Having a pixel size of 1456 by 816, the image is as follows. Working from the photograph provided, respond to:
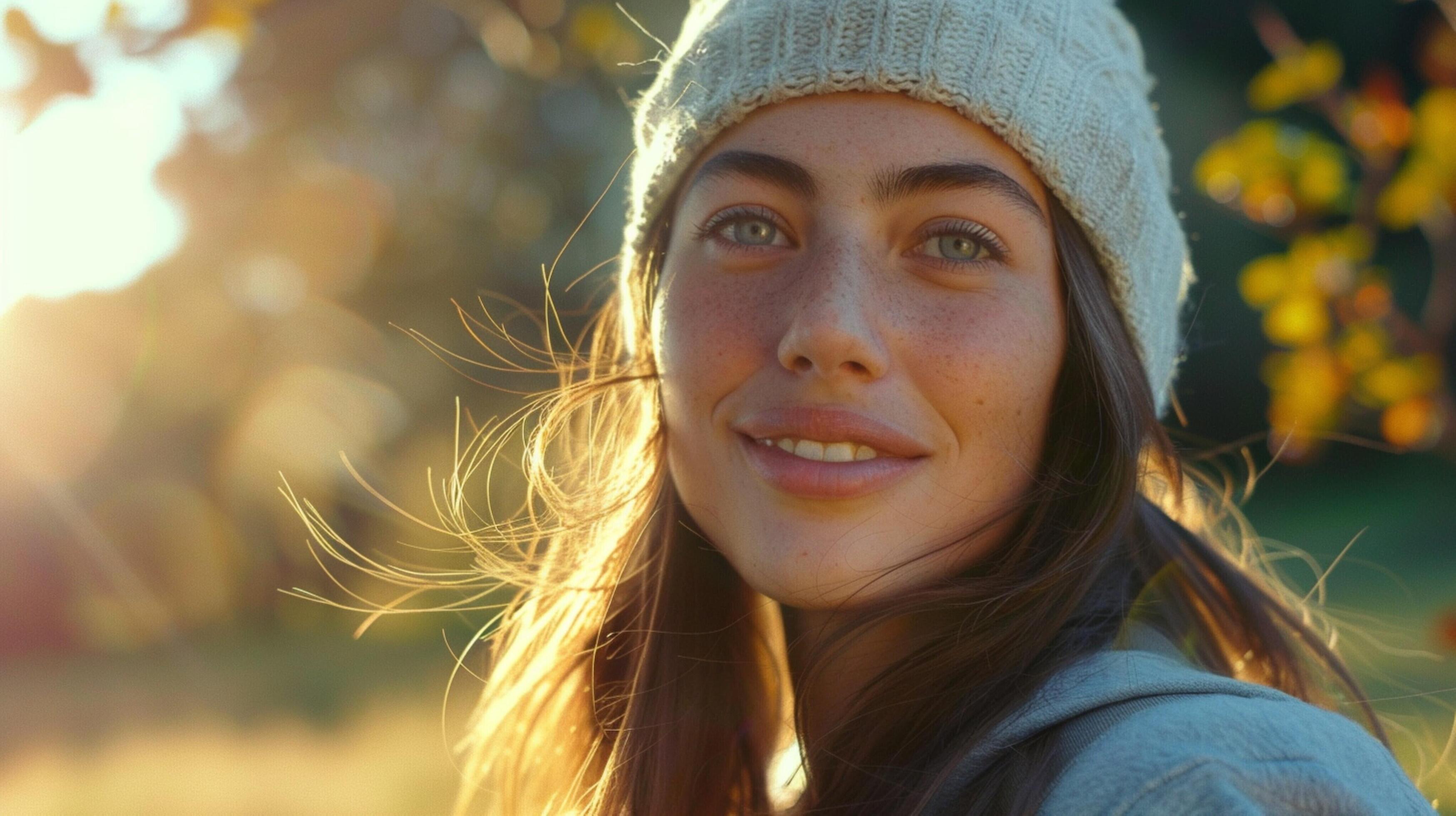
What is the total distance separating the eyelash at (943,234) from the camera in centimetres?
180

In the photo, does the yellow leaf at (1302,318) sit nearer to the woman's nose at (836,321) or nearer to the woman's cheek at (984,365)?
the woman's cheek at (984,365)

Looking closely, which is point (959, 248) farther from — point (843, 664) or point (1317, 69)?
point (1317, 69)

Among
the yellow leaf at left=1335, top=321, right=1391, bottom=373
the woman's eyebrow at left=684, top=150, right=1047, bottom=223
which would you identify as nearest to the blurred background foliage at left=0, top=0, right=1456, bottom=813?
the yellow leaf at left=1335, top=321, right=1391, bottom=373

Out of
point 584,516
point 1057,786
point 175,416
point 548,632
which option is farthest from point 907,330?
point 175,416

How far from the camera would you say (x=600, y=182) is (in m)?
8.15

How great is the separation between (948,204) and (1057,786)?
91 centimetres

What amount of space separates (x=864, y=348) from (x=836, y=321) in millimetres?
58

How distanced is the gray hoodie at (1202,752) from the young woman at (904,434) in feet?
0.04

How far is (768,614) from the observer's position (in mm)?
2299

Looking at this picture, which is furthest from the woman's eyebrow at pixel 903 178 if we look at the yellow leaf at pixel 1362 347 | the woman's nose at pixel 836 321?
the yellow leaf at pixel 1362 347

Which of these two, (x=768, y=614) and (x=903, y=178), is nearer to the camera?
(x=903, y=178)

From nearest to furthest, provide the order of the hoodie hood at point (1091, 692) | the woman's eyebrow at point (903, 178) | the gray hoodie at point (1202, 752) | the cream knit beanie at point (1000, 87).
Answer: the gray hoodie at point (1202, 752), the hoodie hood at point (1091, 692), the woman's eyebrow at point (903, 178), the cream knit beanie at point (1000, 87)

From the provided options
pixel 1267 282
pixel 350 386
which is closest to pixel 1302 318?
pixel 1267 282

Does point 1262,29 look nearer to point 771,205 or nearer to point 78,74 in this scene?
point 771,205
